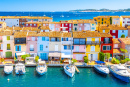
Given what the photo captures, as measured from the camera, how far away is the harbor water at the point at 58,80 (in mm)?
37531

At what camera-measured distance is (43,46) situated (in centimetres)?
4962

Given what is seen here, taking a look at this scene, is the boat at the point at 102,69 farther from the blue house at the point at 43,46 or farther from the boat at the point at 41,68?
the blue house at the point at 43,46

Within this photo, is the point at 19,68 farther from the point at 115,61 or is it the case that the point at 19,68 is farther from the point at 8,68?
the point at 115,61

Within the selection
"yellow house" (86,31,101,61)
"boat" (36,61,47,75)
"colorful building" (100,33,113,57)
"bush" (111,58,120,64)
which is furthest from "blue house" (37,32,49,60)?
"bush" (111,58,120,64)

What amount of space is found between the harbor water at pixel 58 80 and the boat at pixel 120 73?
826 mm

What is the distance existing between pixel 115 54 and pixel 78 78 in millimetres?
13941

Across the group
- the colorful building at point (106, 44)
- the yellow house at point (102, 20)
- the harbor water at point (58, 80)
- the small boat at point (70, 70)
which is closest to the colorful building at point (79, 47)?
the colorful building at point (106, 44)

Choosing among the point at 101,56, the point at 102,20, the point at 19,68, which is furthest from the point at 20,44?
the point at 102,20

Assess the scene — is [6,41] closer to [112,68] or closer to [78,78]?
[78,78]

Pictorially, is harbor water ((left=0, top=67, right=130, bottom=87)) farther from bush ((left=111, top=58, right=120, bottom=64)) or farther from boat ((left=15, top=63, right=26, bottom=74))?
bush ((left=111, top=58, right=120, bottom=64))

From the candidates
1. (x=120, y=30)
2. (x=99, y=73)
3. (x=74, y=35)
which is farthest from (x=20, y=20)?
(x=99, y=73)

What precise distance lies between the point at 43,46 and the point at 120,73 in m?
19.2

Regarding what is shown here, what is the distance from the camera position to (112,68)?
1687 inches

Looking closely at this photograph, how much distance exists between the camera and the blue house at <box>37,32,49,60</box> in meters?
49.5
